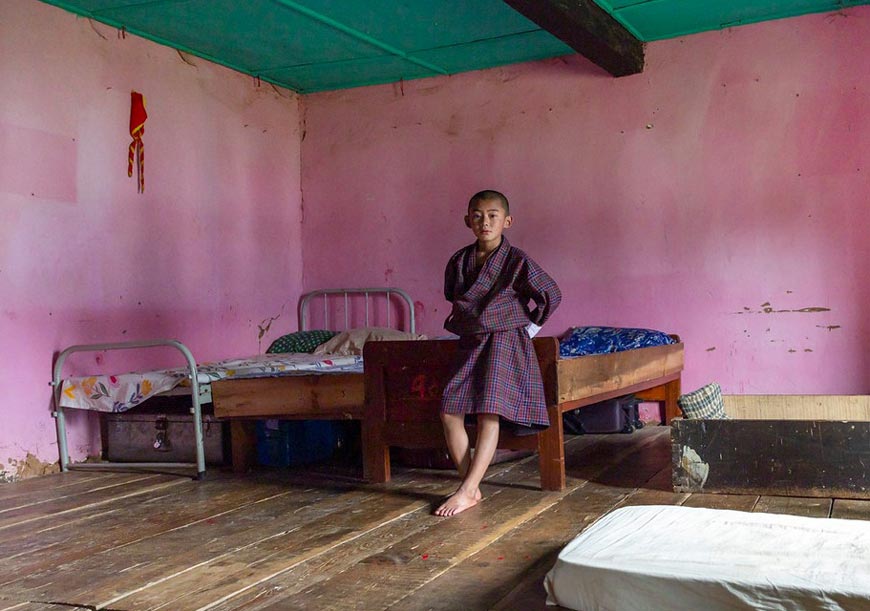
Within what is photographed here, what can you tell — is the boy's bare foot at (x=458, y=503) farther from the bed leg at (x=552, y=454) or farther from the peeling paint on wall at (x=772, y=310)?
the peeling paint on wall at (x=772, y=310)

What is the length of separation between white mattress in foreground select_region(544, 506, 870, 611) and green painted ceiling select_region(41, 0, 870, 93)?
335cm

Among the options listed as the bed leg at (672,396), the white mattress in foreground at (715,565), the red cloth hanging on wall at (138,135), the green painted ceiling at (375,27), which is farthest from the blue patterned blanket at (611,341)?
the red cloth hanging on wall at (138,135)

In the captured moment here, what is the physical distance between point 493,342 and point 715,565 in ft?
5.37

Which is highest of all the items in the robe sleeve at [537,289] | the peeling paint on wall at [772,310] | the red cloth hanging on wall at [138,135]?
the red cloth hanging on wall at [138,135]

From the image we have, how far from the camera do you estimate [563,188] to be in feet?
18.3

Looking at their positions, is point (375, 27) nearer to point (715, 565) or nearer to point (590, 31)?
point (590, 31)

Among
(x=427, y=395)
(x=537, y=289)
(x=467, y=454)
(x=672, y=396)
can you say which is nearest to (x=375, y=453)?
(x=427, y=395)

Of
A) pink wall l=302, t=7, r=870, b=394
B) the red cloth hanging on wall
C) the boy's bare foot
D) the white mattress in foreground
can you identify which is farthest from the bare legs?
the red cloth hanging on wall

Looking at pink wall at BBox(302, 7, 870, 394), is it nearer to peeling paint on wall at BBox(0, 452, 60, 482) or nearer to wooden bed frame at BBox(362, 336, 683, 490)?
wooden bed frame at BBox(362, 336, 683, 490)

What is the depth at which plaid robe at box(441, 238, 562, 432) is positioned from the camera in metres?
3.26

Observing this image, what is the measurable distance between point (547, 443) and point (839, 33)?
3.13 meters

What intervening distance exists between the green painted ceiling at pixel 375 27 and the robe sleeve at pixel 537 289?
6.56ft

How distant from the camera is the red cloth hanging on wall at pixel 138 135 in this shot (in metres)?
4.91

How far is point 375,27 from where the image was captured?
4980 millimetres
